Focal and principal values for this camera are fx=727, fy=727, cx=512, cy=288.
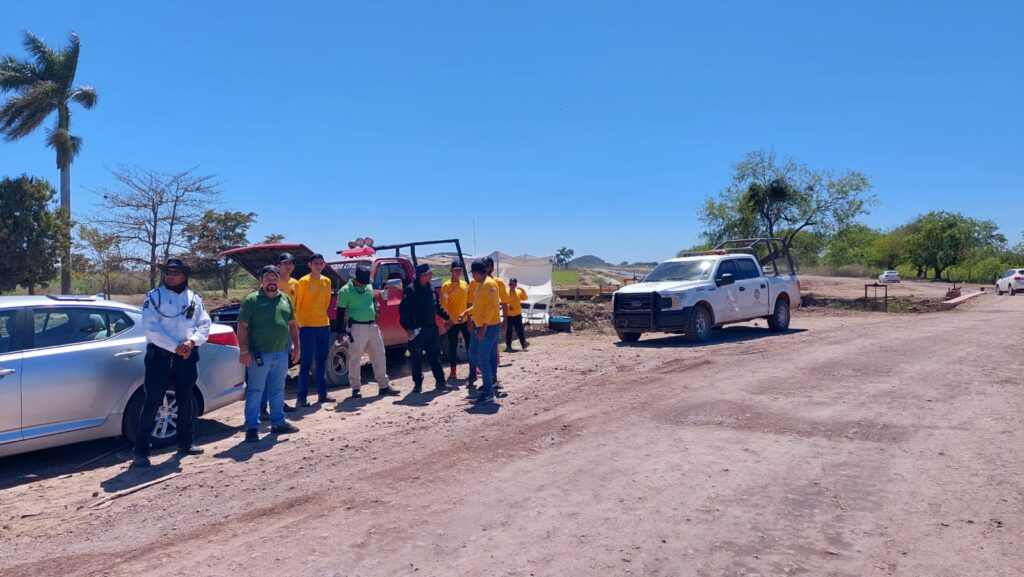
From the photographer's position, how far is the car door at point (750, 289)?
15.5 m

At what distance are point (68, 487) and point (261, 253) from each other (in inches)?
181

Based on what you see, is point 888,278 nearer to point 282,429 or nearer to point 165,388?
point 282,429

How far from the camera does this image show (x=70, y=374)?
6.27 metres

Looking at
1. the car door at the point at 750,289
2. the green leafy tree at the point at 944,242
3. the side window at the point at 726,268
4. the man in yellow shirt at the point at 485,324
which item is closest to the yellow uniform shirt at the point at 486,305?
the man in yellow shirt at the point at 485,324

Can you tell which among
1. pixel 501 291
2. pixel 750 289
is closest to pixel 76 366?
pixel 501 291

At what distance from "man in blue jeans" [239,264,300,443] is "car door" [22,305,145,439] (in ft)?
3.10

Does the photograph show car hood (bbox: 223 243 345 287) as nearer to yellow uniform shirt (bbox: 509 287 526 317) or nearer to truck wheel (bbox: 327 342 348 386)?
truck wheel (bbox: 327 342 348 386)

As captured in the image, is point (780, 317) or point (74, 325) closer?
point (74, 325)

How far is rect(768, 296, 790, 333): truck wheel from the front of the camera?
16.4 meters

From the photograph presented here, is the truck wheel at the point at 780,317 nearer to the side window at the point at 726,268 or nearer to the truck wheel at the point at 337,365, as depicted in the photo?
the side window at the point at 726,268

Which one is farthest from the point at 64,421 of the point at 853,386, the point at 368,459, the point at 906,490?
the point at 853,386

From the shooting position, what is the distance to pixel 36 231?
22703 mm

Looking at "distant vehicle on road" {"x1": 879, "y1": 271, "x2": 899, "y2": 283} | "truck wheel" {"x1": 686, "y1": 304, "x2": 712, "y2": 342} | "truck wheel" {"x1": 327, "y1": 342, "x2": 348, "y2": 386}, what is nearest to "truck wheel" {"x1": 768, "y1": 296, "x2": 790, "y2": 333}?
"truck wheel" {"x1": 686, "y1": 304, "x2": 712, "y2": 342}

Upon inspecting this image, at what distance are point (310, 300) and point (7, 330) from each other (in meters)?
3.03
